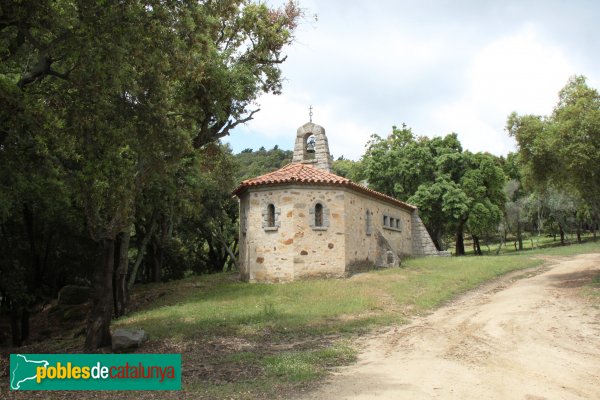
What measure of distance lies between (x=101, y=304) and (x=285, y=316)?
517 cm

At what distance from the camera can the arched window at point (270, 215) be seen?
20984 millimetres

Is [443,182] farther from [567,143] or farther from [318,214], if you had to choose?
[567,143]

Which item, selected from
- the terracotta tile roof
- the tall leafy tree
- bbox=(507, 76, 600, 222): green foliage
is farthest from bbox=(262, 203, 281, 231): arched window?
bbox=(507, 76, 600, 222): green foliage

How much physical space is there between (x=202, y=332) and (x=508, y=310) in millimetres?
8607

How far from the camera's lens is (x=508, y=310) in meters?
13.3

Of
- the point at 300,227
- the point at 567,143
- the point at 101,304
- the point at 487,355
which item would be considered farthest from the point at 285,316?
the point at 567,143

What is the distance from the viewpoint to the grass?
8188mm

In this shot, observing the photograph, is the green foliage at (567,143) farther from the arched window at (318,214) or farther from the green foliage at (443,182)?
the green foliage at (443,182)

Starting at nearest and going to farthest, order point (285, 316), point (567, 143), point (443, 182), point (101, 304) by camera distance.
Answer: point (101, 304), point (285, 316), point (567, 143), point (443, 182)

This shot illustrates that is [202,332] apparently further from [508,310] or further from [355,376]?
[508,310]

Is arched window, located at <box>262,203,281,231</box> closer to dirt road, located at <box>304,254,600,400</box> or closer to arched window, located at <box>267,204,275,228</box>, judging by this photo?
arched window, located at <box>267,204,275,228</box>

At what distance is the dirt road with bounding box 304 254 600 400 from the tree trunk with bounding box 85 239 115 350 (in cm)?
620

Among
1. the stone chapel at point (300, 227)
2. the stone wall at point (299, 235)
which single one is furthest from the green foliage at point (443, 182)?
the stone wall at point (299, 235)

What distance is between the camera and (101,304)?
11.2 metres
